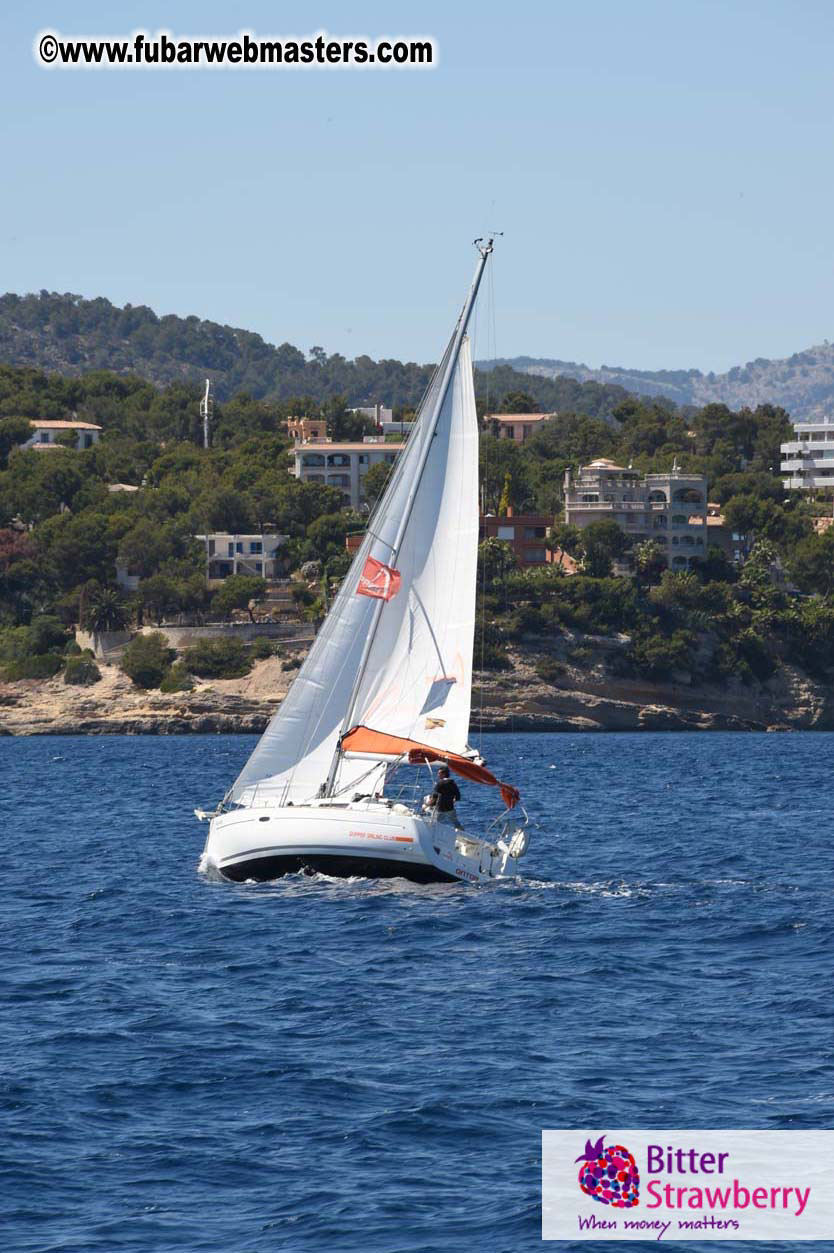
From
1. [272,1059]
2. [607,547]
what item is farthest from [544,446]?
[272,1059]

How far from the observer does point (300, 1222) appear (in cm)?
1789

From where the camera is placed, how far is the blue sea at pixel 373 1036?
18.6 m

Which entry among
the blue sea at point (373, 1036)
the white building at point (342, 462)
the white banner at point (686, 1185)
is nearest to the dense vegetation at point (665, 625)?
the white building at point (342, 462)

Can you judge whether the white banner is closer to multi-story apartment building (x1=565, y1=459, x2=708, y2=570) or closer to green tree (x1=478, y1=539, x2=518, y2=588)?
green tree (x1=478, y1=539, x2=518, y2=588)

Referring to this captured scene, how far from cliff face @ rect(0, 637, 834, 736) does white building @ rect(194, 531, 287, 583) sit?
1784 centimetres

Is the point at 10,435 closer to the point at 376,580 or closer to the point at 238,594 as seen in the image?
the point at 238,594

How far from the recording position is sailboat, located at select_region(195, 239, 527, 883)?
36688mm

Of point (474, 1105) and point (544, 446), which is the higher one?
point (544, 446)

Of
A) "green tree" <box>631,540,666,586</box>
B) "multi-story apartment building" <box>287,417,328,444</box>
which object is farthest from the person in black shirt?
"multi-story apartment building" <box>287,417,328,444</box>

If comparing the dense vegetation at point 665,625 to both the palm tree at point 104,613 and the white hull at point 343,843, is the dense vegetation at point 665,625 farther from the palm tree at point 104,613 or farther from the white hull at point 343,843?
the white hull at point 343,843

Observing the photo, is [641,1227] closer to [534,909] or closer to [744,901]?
[534,909]

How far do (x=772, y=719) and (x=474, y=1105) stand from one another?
11544 cm

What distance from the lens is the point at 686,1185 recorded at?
1858cm

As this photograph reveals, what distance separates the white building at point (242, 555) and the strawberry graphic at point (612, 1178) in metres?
126
